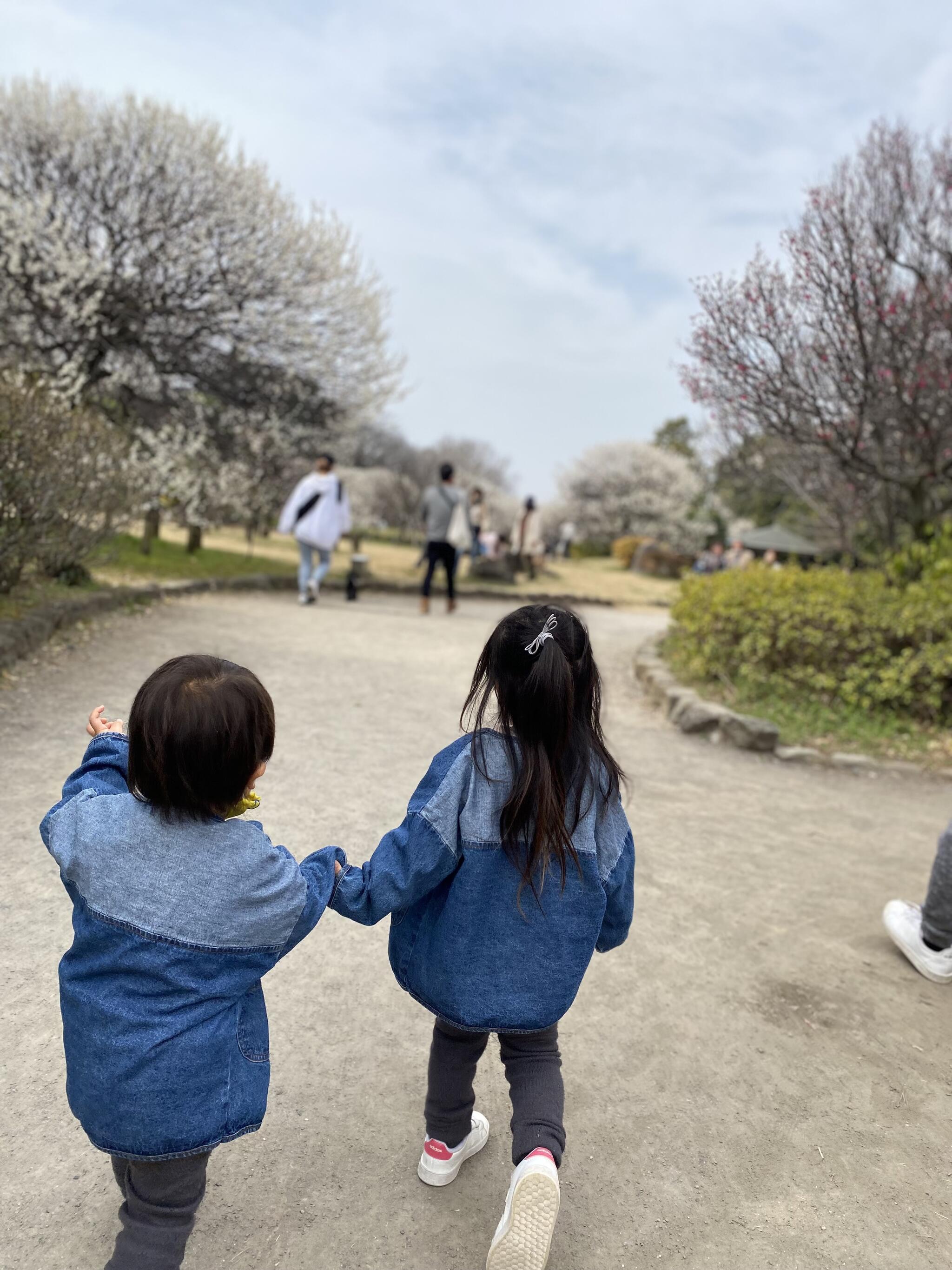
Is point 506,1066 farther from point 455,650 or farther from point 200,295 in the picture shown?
point 200,295

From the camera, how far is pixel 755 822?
4.67m

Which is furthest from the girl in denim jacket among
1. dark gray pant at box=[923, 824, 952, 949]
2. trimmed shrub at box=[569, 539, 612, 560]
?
trimmed shrub at box=[569, 539, 612, 560]

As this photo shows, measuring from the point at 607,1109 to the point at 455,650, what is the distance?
6.13m

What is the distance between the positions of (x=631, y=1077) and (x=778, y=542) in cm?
2471

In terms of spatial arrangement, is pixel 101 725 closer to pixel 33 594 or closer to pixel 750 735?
pixel 750 735

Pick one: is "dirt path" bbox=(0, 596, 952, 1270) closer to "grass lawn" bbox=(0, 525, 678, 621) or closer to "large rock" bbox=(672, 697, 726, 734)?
"large rock" bbox=(672, 697, 726, 734)

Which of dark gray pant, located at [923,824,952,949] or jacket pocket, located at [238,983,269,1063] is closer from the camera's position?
jacket pocket, located at [238,983,269,1063]

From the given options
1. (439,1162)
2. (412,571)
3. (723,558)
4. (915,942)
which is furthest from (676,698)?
(723,558)

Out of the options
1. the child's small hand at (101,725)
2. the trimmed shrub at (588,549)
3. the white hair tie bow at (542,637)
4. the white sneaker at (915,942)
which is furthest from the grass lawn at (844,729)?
the trimmed shrub at (588,549)

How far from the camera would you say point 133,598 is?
831 cm

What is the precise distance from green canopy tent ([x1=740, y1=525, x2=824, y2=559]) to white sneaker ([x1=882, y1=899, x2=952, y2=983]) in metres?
22.4

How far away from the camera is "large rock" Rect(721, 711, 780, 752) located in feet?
19.6

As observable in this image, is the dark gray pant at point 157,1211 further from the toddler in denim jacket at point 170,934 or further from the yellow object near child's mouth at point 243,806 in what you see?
the yellow object near child's mouth at point 243,806

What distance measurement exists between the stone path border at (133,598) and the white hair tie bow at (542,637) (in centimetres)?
5
